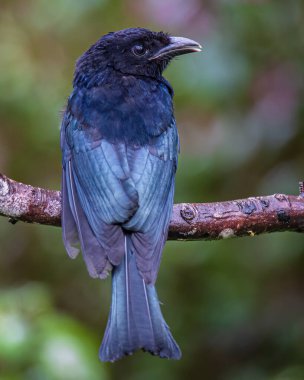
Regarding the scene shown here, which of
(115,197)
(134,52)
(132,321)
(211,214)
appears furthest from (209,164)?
(132,321)

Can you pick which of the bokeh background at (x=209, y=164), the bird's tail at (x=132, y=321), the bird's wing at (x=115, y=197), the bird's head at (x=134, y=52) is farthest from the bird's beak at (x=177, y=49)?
the bird's tail at (x=132, y=321)

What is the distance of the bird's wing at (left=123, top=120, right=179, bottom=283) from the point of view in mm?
3666

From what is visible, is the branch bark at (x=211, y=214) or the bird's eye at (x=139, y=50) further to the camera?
the bird's eye at (x=139, y=50)

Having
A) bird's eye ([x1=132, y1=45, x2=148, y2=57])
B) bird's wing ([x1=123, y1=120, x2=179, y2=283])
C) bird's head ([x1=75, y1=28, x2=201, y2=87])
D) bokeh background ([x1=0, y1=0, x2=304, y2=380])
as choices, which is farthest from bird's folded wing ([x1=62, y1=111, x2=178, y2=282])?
bokeh background ([x1=0, y1=0, x2=304, y2=380])

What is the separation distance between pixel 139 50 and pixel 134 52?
35mm

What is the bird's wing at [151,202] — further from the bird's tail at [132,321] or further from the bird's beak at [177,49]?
the bird's beak at [177,49]

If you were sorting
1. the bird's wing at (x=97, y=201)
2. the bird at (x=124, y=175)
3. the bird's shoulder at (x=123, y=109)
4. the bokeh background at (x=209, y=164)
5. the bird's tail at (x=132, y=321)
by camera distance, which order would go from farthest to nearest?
the bokeh background at (x=209, y=164), the bird's shoulder at (x=123, y=109), the bird's wing at (x=97, y=201), the bird at (x=124, y=175), the bird's tail at (x=132, y=321)

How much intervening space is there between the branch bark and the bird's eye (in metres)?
1.07

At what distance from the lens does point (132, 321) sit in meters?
3.44

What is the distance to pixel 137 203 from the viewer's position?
3709mm

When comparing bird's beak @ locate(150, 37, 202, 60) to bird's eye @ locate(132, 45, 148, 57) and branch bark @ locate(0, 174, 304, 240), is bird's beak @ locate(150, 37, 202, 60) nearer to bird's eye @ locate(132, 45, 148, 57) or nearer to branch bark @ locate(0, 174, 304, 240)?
bird's eye @ locate(132, 45, 148, 57)

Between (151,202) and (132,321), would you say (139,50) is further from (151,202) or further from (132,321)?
(132,321)

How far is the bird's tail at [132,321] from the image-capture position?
3.37m

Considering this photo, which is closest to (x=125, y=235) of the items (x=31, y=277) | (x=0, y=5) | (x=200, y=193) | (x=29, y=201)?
(x=29, y=201)
